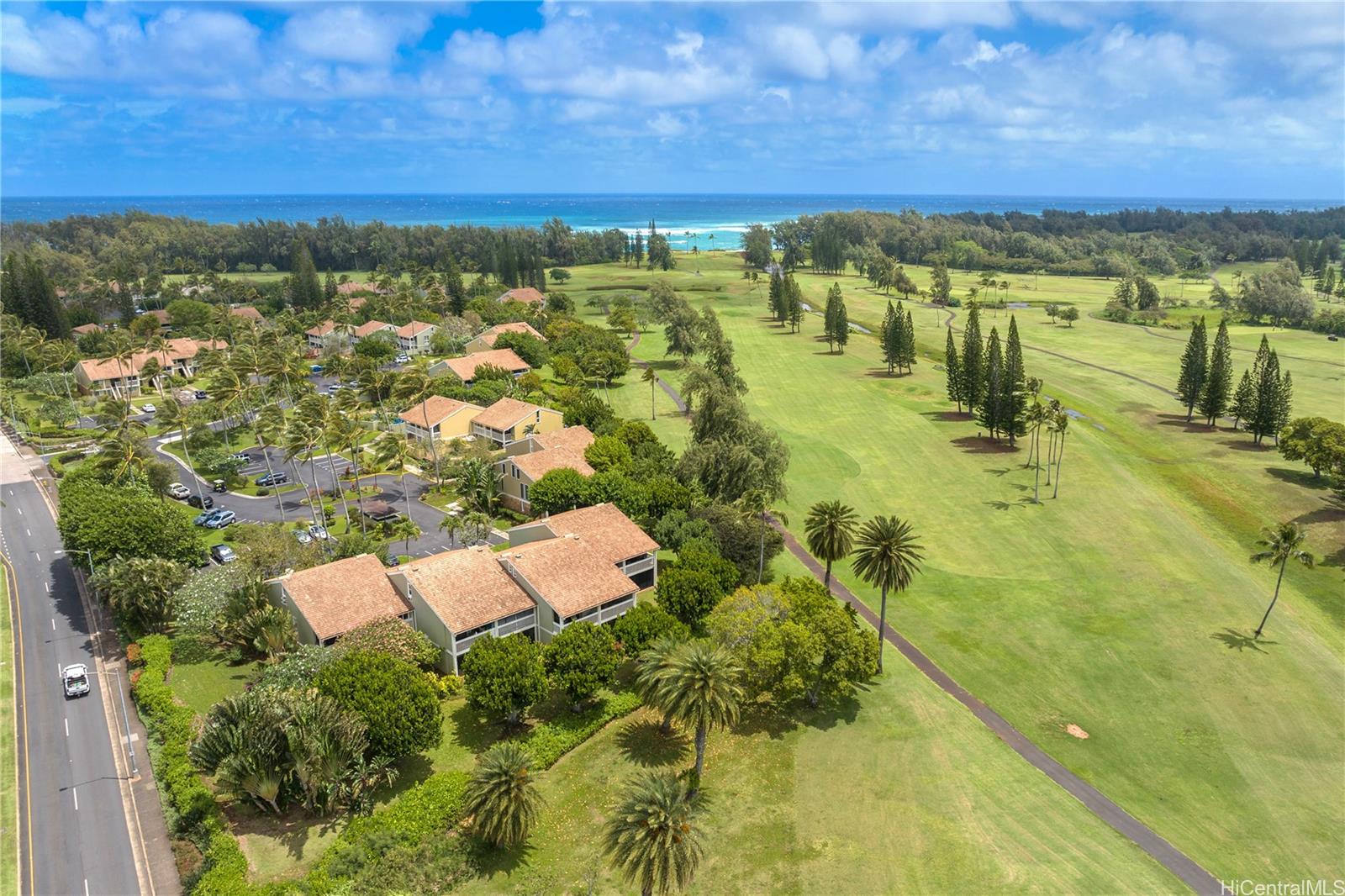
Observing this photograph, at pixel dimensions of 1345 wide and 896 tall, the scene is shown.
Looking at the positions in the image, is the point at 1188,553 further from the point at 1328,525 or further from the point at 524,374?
the point at 524,374

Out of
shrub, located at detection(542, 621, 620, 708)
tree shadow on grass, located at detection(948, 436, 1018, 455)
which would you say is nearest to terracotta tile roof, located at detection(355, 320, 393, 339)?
tree shadow on grass, located at detection(948, 436, 1018, 455)

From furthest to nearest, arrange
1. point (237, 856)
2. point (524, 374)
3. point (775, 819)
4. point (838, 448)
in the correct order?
point (524, 374)
point (838, 448)
point (775, 819)
point (237, 856)

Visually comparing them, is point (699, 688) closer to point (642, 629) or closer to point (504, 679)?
point (642, 629)

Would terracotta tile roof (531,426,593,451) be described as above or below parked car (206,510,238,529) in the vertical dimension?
above

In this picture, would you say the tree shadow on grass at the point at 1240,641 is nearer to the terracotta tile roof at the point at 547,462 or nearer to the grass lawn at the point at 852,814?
the grass lawn at the point at 852,814

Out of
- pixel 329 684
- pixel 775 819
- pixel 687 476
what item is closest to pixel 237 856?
pixel 329 684

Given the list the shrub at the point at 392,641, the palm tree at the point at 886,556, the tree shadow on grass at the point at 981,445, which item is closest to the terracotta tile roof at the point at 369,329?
the tree shadow on grass at the point at 981,445

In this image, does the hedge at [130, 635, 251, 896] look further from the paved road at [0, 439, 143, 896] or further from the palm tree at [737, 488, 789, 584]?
the palm tree at [737, 488, 789, 584]

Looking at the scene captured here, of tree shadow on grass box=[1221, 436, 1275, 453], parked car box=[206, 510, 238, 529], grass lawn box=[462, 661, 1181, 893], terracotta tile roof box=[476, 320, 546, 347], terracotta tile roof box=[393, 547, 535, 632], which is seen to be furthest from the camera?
terracotta tile roof box=[476, 320, 546, 347]
